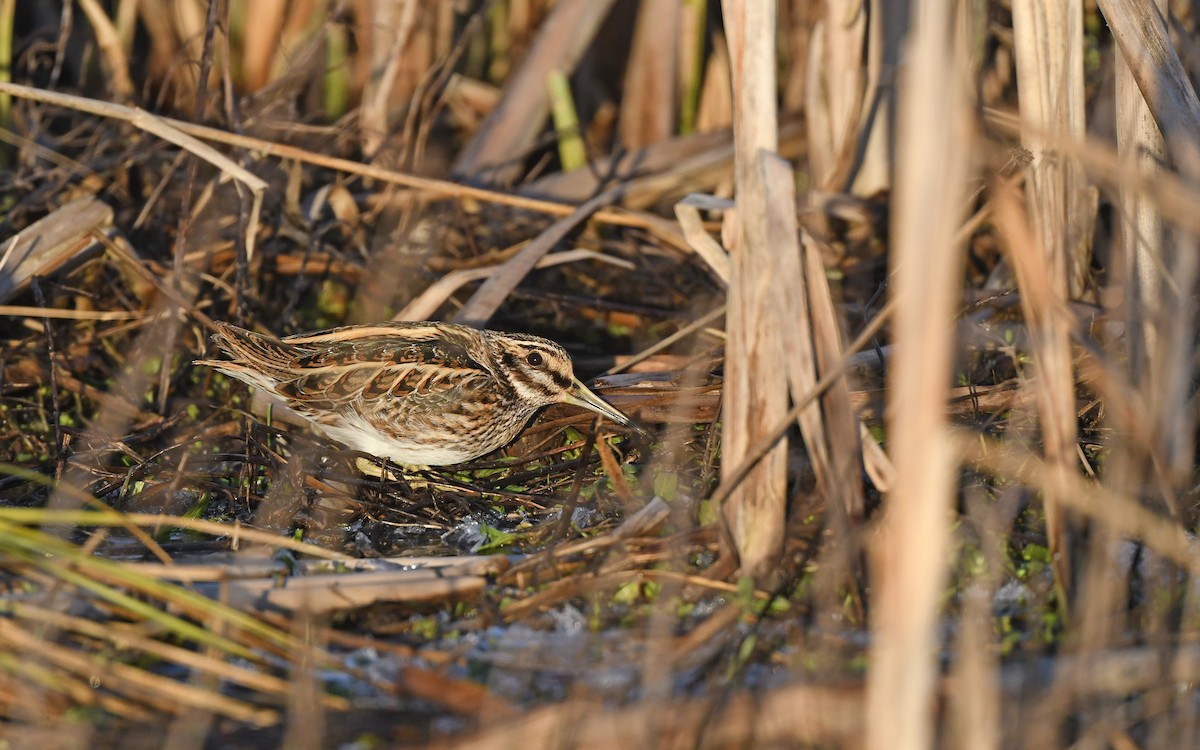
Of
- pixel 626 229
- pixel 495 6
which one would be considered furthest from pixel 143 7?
pixel 626 229

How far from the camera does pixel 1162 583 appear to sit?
3805 millimetres

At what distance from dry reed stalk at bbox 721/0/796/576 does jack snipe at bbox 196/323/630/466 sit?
1.24m

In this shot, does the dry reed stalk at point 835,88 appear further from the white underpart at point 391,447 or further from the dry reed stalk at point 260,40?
the dry reed stalk at point 260,40

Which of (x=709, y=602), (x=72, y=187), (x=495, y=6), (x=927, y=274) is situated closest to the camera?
(x=927, y=274)

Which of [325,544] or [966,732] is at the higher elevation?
[966,732]

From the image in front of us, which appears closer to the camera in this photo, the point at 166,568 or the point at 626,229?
the point at 166,568

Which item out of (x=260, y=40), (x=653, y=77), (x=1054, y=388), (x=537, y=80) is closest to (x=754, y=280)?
(x=1054, y=388)

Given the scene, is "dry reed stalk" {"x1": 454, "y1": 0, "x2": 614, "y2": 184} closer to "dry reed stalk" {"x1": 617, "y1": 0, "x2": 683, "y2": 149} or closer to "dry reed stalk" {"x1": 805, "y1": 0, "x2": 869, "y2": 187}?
"dry reed stalk" {"x1": 617, "y1": 0, "x2": 683, "y2": 149}

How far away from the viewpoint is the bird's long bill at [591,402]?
5031 millimetres

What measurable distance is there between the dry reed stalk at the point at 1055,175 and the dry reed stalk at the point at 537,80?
318 centimetres

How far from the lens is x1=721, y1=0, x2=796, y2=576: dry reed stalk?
12.1 ft

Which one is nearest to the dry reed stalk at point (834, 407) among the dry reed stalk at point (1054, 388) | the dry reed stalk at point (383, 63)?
the dry reed stalk at point (1054, 388)

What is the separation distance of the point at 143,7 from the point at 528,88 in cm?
227

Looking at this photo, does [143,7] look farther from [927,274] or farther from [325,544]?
[927,274]
